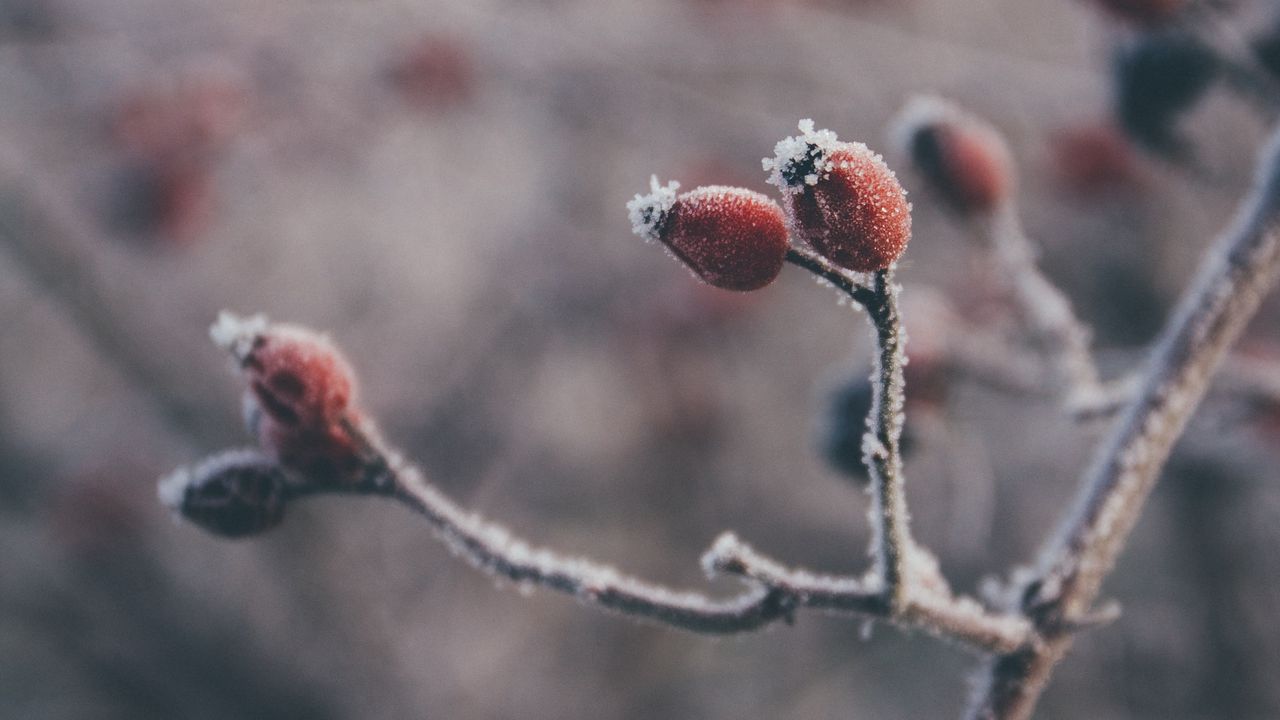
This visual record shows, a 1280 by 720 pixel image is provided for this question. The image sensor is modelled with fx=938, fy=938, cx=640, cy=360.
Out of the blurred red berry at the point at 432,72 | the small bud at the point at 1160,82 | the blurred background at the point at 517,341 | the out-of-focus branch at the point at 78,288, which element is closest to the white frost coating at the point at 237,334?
the small bud at the point at 1160,82

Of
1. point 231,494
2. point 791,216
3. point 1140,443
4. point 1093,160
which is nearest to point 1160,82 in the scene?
point 1140,443

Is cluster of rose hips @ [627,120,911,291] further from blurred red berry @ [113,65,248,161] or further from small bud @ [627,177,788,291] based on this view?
blurred red berry @ [113,65,248,161]

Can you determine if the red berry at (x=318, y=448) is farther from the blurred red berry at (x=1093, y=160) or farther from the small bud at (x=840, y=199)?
the blurred red berry at (x=1093, y=160)

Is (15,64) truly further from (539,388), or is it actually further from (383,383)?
(539,388)

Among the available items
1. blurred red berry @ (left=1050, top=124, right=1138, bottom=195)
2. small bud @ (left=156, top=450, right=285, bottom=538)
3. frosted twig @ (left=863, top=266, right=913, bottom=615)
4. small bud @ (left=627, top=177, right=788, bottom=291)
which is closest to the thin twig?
frosted twig @ (left=863, top=266, right=913, bottom=615)

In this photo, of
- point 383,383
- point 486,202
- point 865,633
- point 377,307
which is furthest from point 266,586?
point 865,633

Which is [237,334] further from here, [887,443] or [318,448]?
[887,443]

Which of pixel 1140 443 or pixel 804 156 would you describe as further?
pixel 1140 443
